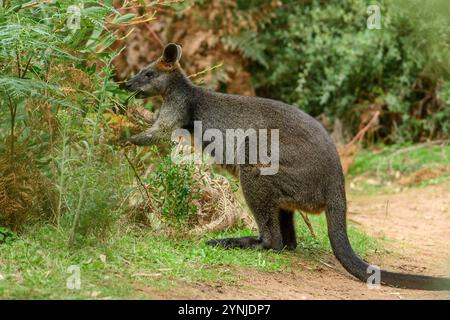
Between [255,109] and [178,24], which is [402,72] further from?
[255,109]

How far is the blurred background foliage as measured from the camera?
5770 mm

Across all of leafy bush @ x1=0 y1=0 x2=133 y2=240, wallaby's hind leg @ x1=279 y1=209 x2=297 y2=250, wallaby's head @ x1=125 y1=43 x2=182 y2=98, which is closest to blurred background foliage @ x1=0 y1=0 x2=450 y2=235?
leafy bush @ x1=0 y1=0 x2=133 y2=240

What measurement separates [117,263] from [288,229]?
6.76 ft

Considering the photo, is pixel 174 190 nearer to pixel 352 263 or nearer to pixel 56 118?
pixel 56 118

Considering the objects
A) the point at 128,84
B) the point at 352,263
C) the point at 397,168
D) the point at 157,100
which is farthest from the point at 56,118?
the point at 397,168

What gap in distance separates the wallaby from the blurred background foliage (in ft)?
1.31

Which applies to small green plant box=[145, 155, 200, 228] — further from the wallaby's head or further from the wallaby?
the wallaby's head

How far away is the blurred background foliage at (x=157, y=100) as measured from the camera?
5770 mm

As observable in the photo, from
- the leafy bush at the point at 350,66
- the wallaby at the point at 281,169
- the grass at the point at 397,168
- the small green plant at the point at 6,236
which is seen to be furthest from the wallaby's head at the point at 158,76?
the leafy bush at the point at 350,66

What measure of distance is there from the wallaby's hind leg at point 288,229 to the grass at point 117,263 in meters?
0.10

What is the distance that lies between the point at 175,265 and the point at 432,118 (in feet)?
27.2

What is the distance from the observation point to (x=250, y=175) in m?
6.63

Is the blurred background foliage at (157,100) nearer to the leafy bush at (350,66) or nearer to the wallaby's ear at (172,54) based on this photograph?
the leafy bush at (350,66)

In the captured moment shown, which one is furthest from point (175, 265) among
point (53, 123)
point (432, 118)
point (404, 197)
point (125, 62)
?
point (432, 118)
